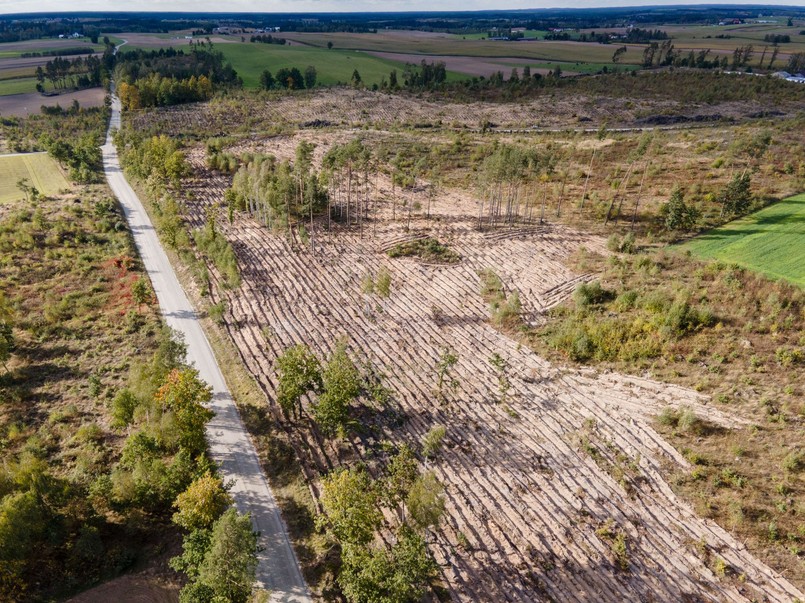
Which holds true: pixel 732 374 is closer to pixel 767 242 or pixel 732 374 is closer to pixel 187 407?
pixel 767 242

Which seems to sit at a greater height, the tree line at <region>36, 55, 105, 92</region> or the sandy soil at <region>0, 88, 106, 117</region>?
the tree line at <region>36, 55, 105, 92</region>

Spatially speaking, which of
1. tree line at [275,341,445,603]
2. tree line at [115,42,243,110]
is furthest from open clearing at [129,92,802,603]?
tree line at [115,42,243,110]

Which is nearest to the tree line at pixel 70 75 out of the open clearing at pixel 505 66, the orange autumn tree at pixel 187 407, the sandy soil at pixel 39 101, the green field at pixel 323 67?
the sandy soil at pixel 39 101

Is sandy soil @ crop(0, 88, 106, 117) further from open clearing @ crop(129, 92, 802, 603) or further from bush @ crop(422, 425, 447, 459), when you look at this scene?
bush @ crop(422, 425, 447, 459)

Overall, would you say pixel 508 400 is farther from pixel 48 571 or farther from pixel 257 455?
pixel 48 571

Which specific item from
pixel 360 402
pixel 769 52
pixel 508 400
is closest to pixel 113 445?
pixel 360 402

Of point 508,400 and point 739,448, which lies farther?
point 508,400

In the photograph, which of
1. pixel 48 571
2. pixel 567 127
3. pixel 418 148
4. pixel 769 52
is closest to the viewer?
pixel 48 571
